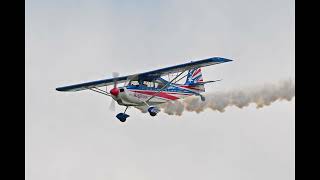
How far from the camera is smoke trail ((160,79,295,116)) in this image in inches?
1453

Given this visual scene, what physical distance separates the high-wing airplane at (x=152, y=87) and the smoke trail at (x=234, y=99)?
0.91 metres

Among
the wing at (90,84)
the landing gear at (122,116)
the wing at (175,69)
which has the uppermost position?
the wing at (175,69)

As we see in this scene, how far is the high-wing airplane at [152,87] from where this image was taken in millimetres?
34562

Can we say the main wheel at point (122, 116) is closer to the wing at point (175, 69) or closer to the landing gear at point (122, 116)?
the landing gear at point (122, 116)

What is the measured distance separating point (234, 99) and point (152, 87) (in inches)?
205

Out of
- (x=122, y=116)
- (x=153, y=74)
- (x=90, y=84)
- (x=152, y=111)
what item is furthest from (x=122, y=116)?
(x=90, y=84)

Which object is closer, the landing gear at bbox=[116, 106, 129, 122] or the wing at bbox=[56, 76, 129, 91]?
the landing gear at bbox=[116, 106, 129, 122]

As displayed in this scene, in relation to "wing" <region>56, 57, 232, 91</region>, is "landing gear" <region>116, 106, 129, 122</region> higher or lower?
lower

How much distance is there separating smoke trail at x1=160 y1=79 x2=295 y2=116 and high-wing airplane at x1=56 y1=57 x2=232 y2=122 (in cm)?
91

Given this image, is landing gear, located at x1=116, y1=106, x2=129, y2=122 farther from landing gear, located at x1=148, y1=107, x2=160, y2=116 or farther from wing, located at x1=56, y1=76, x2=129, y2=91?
Answer: wing, located at x1=56, y1=76, x2=129, y2=91
